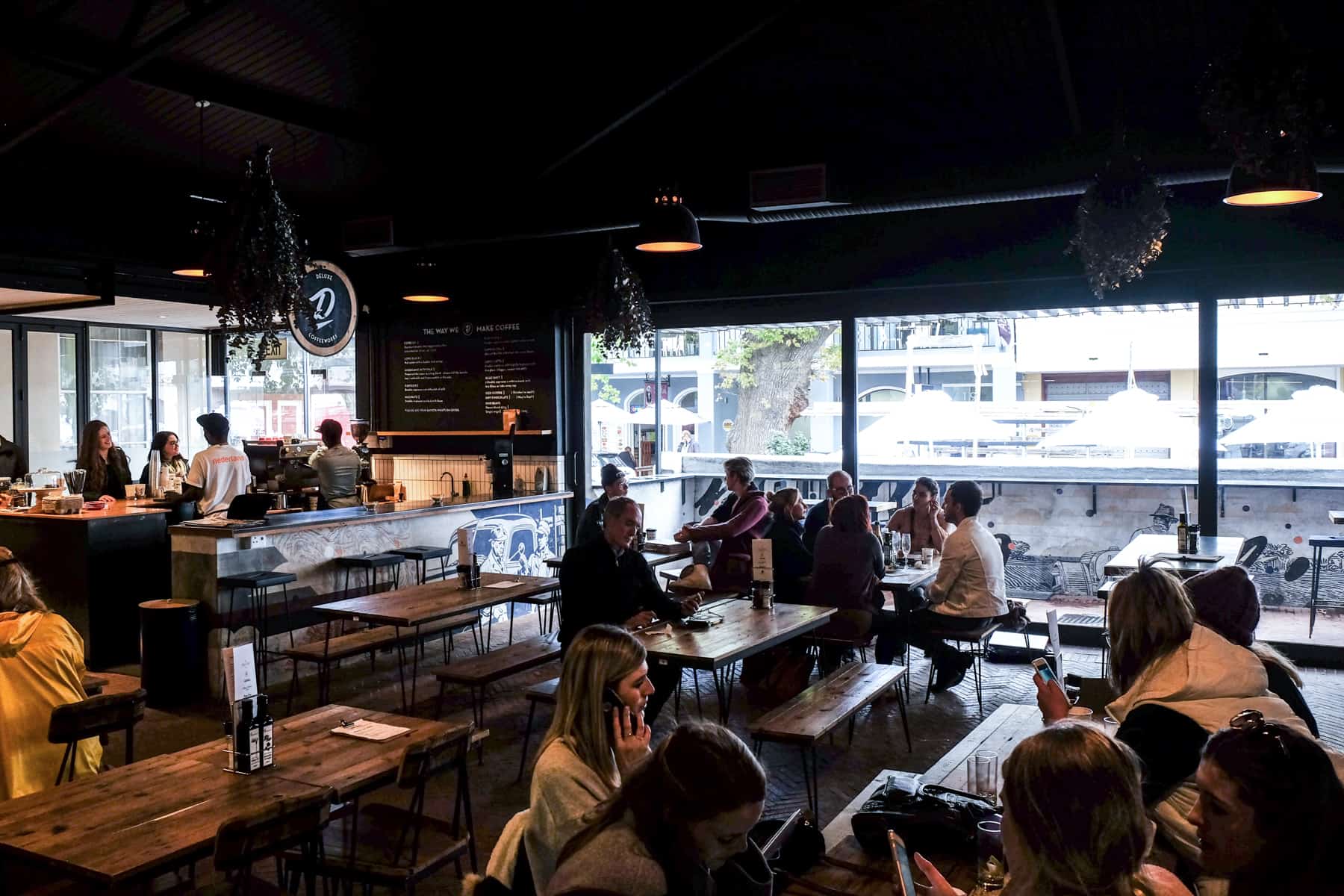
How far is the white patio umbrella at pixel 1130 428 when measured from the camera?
8.32 metres

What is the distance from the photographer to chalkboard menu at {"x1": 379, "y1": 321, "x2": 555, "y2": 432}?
10836 millimetres

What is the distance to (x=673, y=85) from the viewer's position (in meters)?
7.29

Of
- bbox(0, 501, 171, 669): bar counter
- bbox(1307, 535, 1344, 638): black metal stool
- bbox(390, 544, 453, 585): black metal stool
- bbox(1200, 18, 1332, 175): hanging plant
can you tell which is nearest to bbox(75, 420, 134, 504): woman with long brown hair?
bbox(0, 501, 171, 669): bar counter

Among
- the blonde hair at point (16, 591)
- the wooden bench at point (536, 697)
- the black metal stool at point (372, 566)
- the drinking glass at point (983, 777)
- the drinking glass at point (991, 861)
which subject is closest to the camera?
the drinking glass at point (991, 861)

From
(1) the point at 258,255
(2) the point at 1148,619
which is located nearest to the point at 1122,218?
(2) the point at 1148,619

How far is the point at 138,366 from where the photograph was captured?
13.4 metres

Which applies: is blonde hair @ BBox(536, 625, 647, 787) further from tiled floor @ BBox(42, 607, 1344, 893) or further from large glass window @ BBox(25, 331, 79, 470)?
large glass window @ BBox(25, 331, 79, 470)

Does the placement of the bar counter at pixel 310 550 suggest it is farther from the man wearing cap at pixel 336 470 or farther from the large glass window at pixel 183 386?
the large glass window at pixel 183 386

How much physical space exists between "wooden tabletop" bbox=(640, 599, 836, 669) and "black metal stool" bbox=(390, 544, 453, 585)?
3.24 m

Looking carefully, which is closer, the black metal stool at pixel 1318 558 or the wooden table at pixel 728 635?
the wooden table at pixel 728 635

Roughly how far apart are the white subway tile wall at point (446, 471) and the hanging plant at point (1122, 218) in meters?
6.15

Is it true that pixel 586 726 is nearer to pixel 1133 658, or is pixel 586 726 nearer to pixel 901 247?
pixel 1133 658

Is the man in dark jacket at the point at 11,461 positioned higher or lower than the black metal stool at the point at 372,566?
higher

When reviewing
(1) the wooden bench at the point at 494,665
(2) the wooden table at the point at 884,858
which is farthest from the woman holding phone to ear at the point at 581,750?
(1) the wooden bench at the point at 494,665
